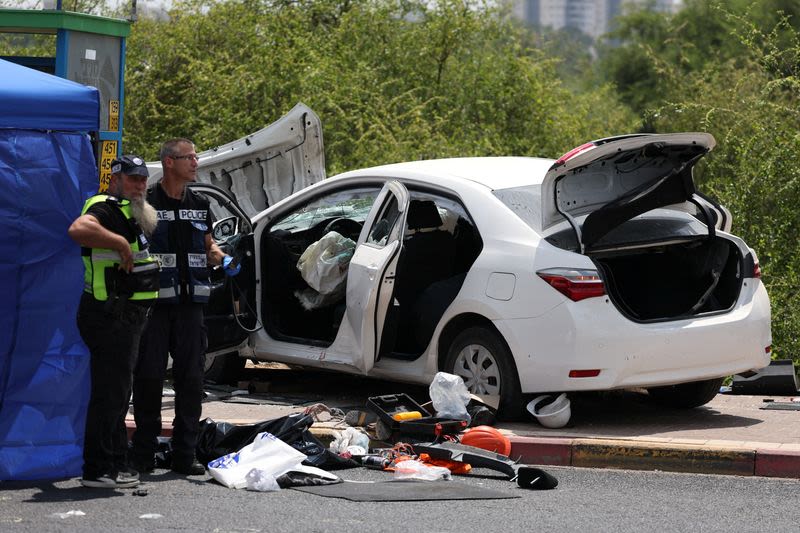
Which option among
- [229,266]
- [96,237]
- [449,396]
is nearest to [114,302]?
[96,237]

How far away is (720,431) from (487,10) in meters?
14.8

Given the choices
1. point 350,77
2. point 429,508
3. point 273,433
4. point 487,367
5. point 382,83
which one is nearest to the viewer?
point 429,508

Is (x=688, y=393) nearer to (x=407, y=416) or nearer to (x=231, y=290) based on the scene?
(x=407, y=416)

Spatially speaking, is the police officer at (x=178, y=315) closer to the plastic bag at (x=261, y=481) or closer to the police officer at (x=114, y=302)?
the police officer at (x=114, y=302)

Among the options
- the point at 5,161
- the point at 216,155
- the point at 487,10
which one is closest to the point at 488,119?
the point at 487,10

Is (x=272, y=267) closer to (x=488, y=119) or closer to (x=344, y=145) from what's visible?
(x=344, y=145)

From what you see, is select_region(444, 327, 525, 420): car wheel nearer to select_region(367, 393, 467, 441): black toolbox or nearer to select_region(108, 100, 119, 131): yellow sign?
select_region(367, 393, 467, 441): black toolbox

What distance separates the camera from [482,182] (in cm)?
846

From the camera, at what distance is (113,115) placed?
32.4ft

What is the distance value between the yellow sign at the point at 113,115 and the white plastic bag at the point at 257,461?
3649 mm

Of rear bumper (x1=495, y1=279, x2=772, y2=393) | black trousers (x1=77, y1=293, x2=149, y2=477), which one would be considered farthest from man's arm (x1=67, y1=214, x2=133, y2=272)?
rear bumper (x1=495, y1=279, x2=772, y2=393)

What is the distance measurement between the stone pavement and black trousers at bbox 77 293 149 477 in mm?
1370

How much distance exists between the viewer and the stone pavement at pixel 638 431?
7223 mm

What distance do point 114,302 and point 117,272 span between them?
0.15 m
